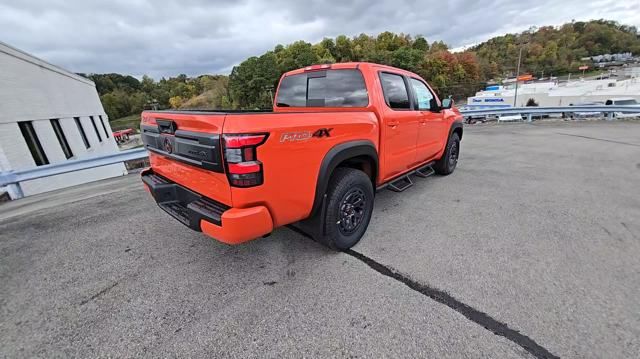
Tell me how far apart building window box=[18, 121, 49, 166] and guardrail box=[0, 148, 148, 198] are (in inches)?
184

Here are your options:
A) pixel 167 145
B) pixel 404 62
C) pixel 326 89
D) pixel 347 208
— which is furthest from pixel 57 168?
pixel 404 62

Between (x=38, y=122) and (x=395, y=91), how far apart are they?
502 inches

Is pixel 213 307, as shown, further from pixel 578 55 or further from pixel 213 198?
pixel 578 55

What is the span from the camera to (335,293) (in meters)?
2.23

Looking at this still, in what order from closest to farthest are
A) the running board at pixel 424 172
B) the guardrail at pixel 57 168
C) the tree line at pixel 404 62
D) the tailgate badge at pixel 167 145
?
the tailgate badge at pixel 167 145 → the running board at pixel 424 172 → the guardrail at pixel 57 168 → the tree line at pixel 404 62

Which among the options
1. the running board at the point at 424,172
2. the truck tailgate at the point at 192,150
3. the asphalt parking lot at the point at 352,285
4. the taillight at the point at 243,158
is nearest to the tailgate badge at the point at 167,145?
the truck tailgate at the point at 192,150

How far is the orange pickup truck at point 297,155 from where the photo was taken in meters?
1.92

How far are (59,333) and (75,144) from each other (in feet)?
47.9

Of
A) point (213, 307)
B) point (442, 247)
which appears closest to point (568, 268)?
point (442, 247)

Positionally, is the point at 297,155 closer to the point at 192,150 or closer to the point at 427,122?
the point at 192,150

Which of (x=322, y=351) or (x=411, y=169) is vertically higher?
(x=411, y=169)

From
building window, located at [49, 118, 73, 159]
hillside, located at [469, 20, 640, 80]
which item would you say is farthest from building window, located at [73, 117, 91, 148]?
hillside, located at [469, 20, 640, 80]

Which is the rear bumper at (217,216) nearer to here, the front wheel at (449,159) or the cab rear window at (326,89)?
the cab rear window at (326,89)

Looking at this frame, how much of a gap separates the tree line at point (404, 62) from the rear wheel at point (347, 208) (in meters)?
42.5
